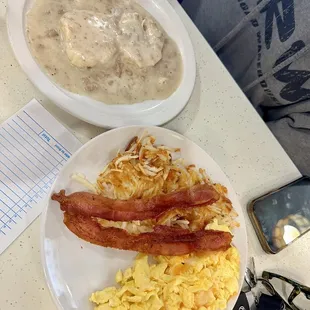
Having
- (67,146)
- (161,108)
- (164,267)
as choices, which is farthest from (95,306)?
(161,108)

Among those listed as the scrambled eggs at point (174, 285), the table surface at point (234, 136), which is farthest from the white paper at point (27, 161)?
the scrambled eggs at point (174, 285)

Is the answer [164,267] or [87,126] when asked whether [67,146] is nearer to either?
[87,126]

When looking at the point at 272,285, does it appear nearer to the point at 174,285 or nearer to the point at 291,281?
the point at 291,281

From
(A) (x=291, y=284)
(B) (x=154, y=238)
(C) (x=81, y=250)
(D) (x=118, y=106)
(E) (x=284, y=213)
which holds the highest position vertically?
(D) (x=118, y=106)

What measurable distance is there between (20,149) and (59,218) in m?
0.21

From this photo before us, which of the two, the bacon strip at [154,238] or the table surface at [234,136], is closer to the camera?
the bacon strip at [154,238]

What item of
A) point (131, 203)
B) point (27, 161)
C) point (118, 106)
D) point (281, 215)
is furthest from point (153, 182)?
point (281, 215)

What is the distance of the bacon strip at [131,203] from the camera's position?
39.8 inches

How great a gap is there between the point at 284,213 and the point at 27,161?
835 millimetres

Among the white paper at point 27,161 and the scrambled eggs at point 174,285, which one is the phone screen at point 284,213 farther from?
the white paper at point 27,161

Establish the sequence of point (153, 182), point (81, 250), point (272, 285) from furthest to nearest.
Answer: point (272, 285), point (153, 182), point (81, 250)

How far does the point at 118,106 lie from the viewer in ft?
3.85

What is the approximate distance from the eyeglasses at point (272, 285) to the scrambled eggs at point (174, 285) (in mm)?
131

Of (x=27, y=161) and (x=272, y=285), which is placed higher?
(x=27, y=161)
